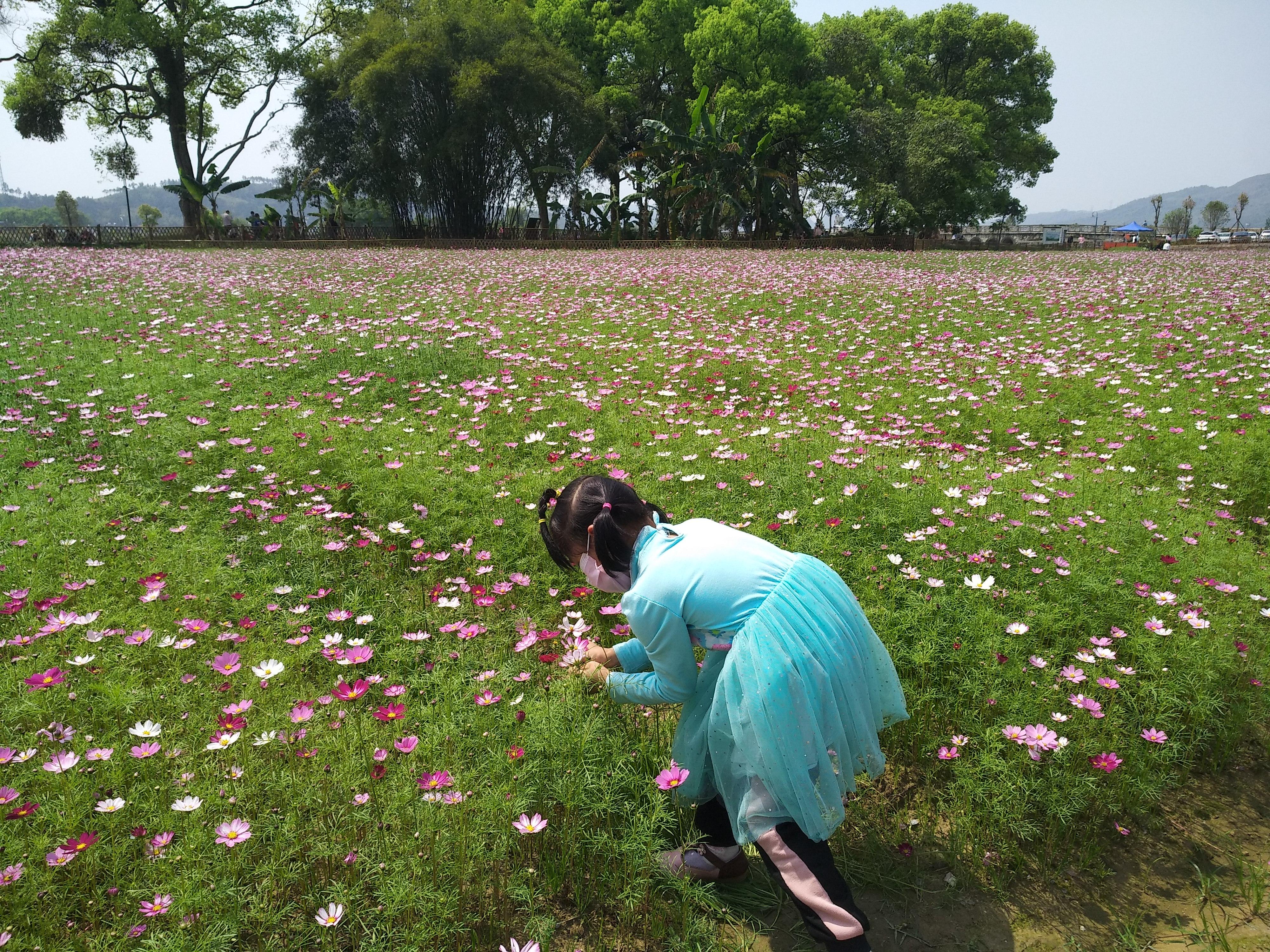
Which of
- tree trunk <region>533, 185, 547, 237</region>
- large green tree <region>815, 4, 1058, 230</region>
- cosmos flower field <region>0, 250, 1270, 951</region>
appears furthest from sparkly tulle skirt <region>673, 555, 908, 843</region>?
large green tree <region>815, 4, 1058, 230</region>

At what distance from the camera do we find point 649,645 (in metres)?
1.89

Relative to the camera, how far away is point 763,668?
176 cm

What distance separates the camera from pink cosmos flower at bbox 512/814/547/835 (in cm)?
194

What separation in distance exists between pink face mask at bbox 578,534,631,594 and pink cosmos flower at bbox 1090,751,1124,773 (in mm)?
1699

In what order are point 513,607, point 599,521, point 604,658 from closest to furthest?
point 599,521, point 604,658, point 513,607

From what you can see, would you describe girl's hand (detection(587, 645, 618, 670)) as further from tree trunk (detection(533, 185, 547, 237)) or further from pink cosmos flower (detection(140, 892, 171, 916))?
tree trunk (detection(533, 185, 547, 237))

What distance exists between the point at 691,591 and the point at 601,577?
1.02ft

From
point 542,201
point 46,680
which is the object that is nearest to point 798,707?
point 46,680

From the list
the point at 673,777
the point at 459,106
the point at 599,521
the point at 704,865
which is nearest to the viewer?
the point at 599,521

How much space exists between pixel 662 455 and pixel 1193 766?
9.53 feet

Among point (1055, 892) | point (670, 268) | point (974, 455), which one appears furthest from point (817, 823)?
point (670, 268)

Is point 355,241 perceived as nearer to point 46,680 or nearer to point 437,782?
point 46,680

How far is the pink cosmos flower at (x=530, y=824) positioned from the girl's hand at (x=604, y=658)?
565 mm

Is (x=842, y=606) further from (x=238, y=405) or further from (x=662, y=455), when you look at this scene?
(x=238, y=405)
